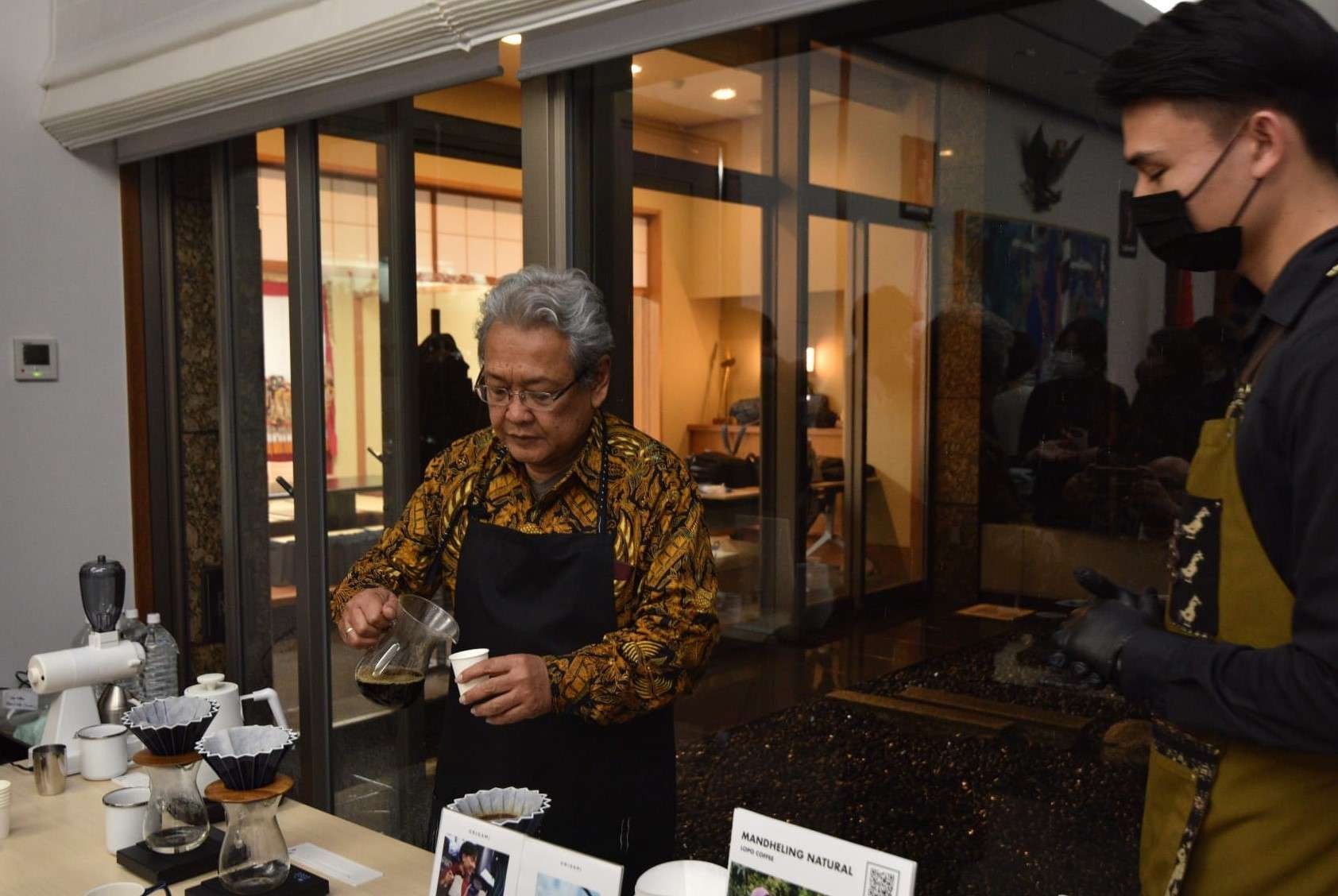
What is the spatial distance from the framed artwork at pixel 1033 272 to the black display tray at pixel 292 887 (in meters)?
1.58

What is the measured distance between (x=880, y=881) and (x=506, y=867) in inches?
18.8

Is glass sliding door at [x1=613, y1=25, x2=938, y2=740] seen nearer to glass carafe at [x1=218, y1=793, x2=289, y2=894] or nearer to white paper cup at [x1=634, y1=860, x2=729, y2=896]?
white paper cup at [x1=634, y1=860, x2=729, y2=896]

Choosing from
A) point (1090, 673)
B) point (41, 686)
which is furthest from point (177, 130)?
point (1090, 673)

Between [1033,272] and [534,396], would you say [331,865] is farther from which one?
[1033,272]

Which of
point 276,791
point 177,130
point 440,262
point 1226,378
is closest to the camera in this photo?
point 276,791

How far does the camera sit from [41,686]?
92.6 inches

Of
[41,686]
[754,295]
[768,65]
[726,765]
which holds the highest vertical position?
[768,65]

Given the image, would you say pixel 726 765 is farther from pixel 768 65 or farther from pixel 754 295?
pixel 768 65

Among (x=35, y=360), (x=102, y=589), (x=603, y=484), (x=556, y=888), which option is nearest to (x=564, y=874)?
(x=556, y=888)

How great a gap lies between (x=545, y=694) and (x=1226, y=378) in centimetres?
129

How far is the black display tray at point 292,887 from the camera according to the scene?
1.71 m

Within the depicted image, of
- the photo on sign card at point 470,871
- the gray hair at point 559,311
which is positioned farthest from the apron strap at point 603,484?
the photo on sign card at point 470,871

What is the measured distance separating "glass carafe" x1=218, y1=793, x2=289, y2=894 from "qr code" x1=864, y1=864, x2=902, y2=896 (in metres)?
0.90

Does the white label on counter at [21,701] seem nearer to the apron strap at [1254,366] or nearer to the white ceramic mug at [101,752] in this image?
the white ceramic mug at [101,752]
